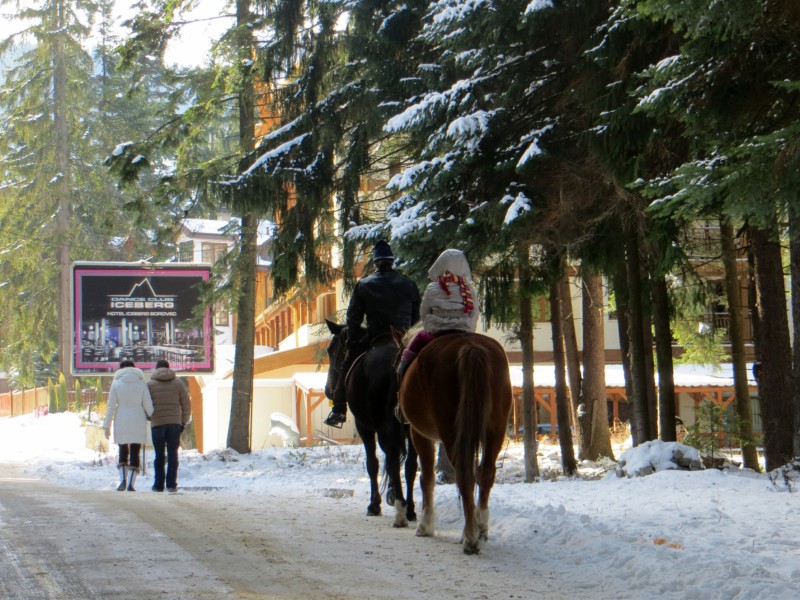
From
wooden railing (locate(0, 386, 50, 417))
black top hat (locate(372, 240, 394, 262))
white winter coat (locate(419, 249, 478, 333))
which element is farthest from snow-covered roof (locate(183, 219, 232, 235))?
white winter coat (locate(419, 249, 478, 333))

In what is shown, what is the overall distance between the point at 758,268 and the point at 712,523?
6.50 m

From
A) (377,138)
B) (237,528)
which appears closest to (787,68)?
(237,528)

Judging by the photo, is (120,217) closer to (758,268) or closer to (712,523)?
(758,268)

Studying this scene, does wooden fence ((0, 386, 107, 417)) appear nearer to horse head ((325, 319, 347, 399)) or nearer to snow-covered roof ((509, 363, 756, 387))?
snow-covered roof ((509, 363, 756, 387))

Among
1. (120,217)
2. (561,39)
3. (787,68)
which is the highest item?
(120,217)

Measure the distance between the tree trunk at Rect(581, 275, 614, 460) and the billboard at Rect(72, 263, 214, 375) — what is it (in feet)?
36.9

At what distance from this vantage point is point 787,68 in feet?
28.0

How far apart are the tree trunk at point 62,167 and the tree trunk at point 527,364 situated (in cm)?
4179

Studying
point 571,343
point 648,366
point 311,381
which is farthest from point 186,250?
point 648,366

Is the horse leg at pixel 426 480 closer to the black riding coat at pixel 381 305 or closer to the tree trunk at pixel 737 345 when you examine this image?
the black riding coat at pixel 381 305

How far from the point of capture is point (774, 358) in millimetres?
14359

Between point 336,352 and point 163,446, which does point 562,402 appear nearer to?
point 163,446

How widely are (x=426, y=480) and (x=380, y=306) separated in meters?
2.12

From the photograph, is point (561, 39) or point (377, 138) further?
point (377, 138)
